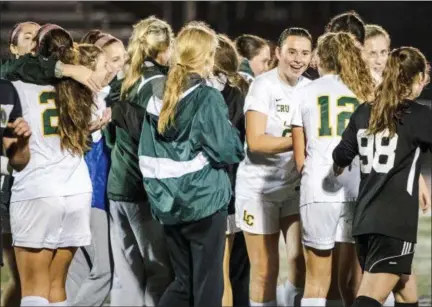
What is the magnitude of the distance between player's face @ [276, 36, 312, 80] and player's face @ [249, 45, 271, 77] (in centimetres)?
94

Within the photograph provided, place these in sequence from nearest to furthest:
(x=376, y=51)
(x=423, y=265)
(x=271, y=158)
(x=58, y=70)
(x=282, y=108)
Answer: (x=58, y=70), (x=282, y=108), (x=271, y=158), (x=376, y=51), (x=423, y=265)

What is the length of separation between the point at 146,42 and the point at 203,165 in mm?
689

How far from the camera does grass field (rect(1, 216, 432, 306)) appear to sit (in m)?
6.68

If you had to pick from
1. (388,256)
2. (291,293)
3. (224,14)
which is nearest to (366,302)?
(388,256)

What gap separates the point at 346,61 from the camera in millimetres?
5074

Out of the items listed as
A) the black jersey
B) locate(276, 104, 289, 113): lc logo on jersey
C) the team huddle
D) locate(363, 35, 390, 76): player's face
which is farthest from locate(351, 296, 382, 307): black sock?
locate(363, 35, 390, 76): player's face

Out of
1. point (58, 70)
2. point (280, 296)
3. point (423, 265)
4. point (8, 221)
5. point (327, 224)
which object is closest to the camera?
point (58, 70)

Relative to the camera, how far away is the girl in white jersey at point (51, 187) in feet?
16.1

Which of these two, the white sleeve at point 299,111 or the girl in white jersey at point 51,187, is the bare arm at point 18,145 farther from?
the white sleeve at point 299,111

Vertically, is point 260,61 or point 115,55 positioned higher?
point 115,55

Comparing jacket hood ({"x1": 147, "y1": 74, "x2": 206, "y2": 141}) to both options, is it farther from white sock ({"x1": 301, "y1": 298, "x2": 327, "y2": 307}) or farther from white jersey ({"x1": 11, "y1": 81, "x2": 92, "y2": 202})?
white sock ({"x1": 301, "y1": 298, "x2": 327, "y2": 307})

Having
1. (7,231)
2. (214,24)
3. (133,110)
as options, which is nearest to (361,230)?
(133,110)

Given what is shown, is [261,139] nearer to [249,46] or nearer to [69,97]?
[69,97]

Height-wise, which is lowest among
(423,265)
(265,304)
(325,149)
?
(423,265)
